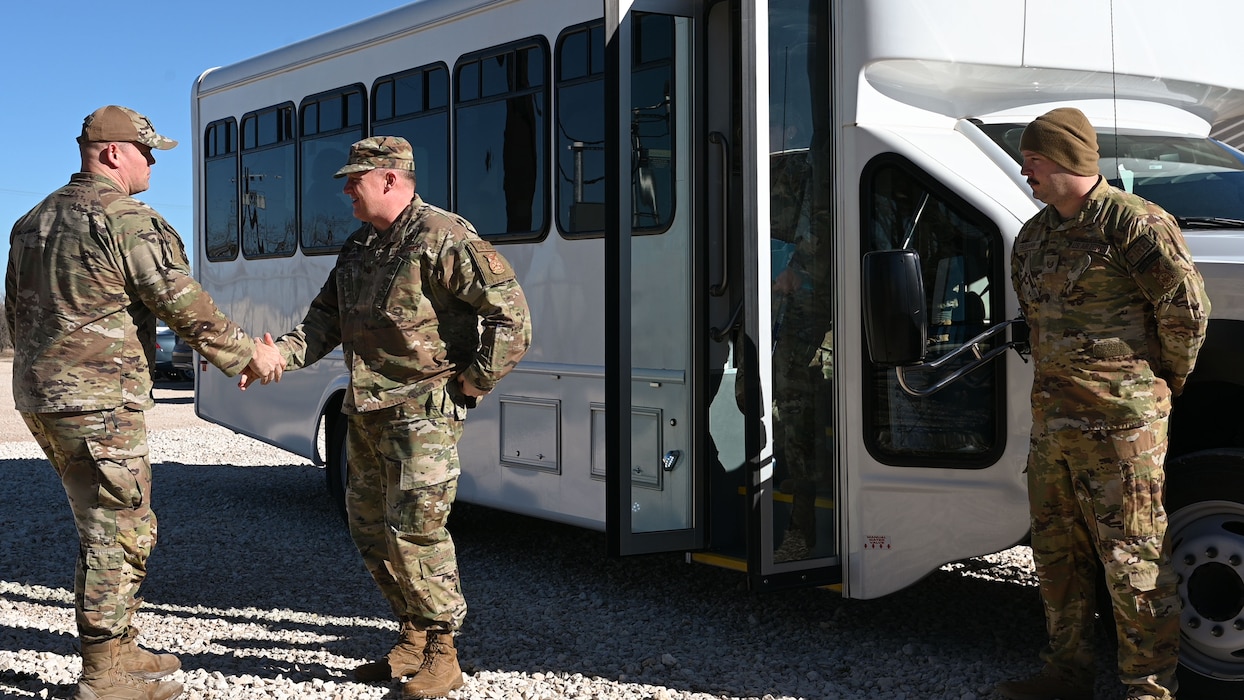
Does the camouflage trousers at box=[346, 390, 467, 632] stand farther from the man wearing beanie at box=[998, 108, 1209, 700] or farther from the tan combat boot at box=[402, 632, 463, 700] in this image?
the man wearing beanie at box=[998, 108, 1209, 700]

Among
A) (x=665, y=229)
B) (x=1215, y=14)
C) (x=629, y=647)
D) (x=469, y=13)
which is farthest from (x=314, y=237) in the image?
(x=1215, y=14)

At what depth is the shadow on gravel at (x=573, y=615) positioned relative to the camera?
15.9 feet

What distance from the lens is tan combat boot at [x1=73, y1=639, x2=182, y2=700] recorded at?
14.4ft

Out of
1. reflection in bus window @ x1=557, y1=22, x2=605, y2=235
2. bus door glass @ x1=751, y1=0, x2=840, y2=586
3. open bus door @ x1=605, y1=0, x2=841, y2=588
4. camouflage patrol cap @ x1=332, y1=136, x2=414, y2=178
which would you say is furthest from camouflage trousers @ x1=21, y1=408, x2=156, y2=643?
reflection in bus window @ x1=557, y1=22, x2=605, y2=235

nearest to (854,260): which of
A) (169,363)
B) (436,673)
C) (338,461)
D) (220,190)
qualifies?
(436,673)

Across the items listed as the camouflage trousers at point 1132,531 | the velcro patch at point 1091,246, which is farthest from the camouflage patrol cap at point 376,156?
the camouflage trousers at point 1132,531

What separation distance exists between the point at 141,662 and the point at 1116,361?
11.5ft

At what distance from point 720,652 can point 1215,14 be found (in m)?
3.21

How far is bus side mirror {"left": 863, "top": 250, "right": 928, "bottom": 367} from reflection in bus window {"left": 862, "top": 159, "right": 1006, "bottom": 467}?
1.04 ft

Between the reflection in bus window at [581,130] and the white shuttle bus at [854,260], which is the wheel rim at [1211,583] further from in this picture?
the reflection in bus window at [581,130]

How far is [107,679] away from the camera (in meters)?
4.42

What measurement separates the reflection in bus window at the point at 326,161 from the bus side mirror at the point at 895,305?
4176 mm

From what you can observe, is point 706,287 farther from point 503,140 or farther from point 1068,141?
Result: point 503,140

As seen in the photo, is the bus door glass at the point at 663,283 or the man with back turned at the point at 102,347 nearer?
the man with back turned at the point at 102,347
